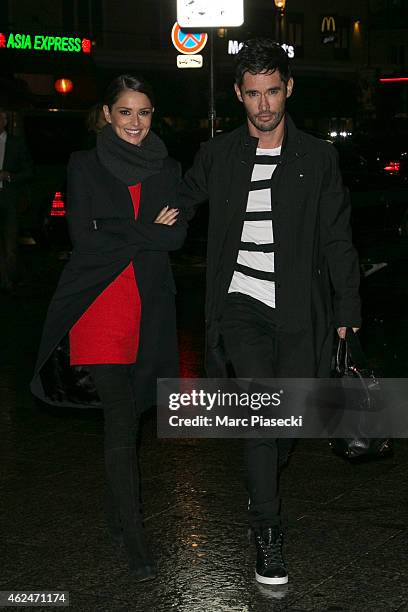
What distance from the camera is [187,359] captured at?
9.20 m

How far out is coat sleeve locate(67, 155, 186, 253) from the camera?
15.1 ft

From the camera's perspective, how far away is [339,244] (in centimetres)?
475

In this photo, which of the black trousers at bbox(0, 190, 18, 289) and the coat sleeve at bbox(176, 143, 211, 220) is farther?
the black trousers at bbox(0, 190, 18, 289)

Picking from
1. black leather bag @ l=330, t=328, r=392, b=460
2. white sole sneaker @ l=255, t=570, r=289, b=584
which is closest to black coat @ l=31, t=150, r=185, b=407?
black leather bag @ l=330, t=328, r=392, b=460

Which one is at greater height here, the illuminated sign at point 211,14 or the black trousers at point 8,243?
the illuminated sign at point 211,14

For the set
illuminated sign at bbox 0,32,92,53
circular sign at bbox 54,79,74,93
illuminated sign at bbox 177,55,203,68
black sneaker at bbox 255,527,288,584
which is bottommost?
black sneaker at bbox 255,527,288,584

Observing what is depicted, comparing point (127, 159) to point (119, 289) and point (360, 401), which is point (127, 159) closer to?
point (119, 289)

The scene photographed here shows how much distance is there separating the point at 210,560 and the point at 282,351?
87 cm

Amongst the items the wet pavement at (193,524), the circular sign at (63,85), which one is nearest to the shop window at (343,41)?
the circular sign at (63,85)

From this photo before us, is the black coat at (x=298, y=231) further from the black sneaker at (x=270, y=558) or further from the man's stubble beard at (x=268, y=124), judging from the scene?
the black sneaker at (x=270, y=558)

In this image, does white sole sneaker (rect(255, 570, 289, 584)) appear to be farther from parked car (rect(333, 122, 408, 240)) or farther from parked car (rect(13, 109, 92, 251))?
parked car (rect(13, 109, 92, 251))

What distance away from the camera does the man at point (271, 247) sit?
4.67 metres

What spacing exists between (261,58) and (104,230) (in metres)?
0.90

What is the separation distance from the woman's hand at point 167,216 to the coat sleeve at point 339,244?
584mm
